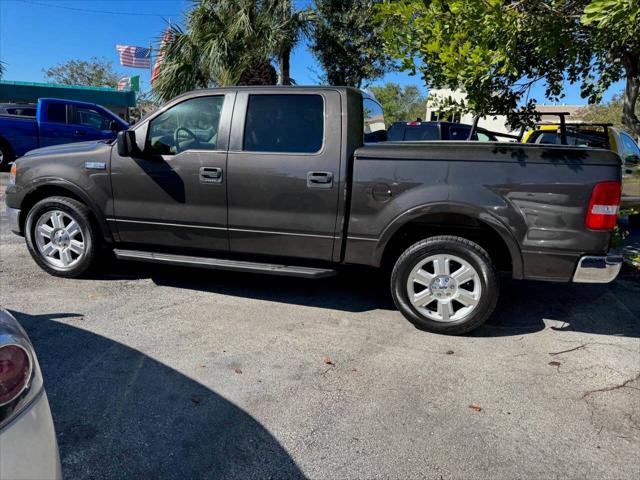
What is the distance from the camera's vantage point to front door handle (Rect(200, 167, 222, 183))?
4125mm

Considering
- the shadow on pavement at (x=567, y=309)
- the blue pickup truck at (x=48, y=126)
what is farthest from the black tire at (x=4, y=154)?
the shadow on pavement at (x=567, y=309)

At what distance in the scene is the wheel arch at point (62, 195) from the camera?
4.53 m

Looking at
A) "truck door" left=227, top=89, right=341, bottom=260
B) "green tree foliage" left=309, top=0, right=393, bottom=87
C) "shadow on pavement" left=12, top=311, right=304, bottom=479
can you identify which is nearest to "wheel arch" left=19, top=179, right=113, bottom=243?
"truck door" left=227, top=89, right=341, bottom=260

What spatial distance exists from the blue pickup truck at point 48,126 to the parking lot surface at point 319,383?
28.1ft

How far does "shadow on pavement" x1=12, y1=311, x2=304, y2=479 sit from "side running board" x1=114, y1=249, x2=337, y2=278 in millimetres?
1091

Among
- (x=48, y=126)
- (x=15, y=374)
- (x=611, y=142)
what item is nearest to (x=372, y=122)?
(x=15, y=374)

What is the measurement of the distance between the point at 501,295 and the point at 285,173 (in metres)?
2.63

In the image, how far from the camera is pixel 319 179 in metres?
3.90

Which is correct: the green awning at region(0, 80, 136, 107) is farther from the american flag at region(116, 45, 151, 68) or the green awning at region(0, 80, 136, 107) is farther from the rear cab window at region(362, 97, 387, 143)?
the rear cab window at region(362, 97, 387, 143)

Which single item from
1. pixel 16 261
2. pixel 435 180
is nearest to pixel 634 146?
pixel 435 180

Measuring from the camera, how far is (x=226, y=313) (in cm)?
416

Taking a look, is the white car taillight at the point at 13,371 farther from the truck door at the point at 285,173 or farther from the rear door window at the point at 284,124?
the rear door window at the point at 284,124

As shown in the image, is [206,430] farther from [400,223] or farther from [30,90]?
[30,90]

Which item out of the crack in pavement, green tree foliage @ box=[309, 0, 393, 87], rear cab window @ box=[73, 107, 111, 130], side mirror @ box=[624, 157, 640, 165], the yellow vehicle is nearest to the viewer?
the crack in pavement
